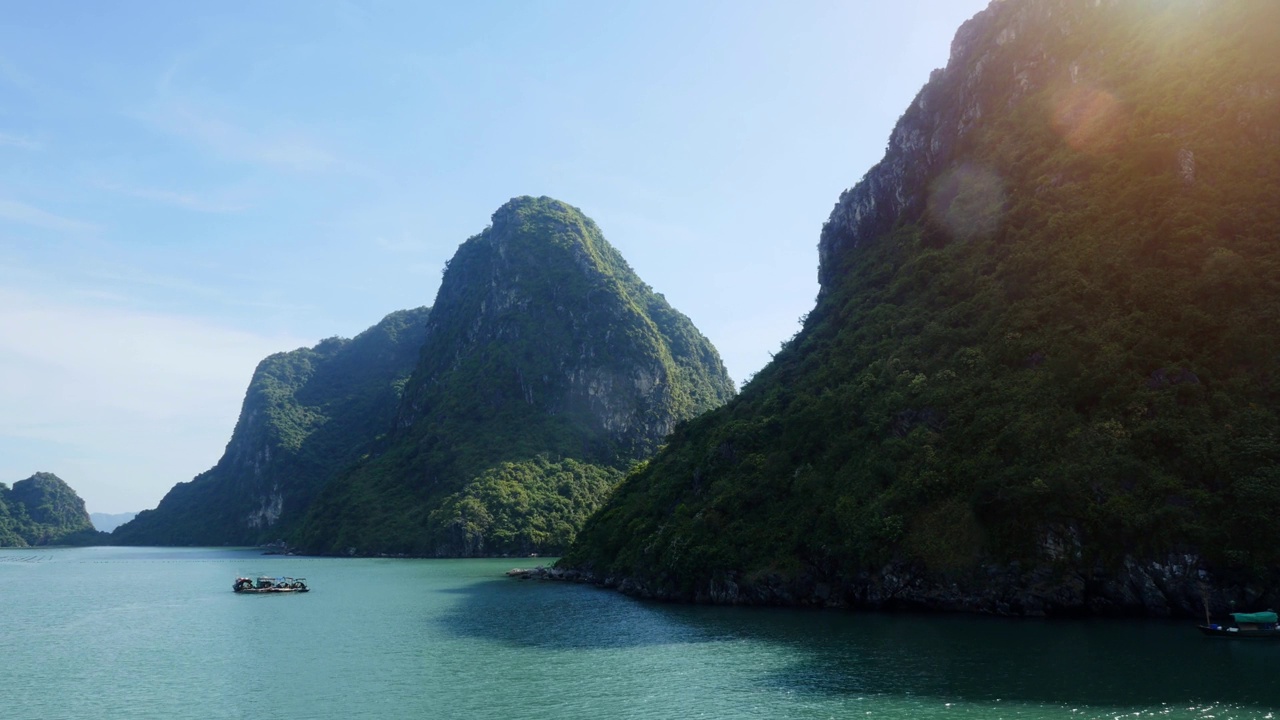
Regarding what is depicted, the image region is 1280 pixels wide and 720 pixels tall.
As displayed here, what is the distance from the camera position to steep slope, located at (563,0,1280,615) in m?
52.1

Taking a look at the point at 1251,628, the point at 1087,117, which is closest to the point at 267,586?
the point at 1251,628

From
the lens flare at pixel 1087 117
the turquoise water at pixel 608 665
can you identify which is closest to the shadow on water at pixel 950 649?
the turquoise water at pixel 608 665

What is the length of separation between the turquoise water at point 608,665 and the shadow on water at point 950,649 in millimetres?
171

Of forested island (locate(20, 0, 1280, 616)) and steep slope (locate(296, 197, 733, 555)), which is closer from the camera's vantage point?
forested island (locate(20, 0, 1280, 616))

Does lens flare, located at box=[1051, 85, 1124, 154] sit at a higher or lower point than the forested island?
higher

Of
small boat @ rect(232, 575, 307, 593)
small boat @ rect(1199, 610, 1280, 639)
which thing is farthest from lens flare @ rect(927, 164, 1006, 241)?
small boat @ rect(232, 575, 307, 593)

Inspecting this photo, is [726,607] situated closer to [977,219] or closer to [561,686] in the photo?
[561,686]

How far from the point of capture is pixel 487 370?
19662 cm

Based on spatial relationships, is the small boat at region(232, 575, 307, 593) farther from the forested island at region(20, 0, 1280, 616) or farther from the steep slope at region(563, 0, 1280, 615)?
the steep slope at region(563, 0, 1280, 615)

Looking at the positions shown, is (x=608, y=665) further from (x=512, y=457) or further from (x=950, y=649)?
(x=512, y=457)

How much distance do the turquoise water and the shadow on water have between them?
17cm

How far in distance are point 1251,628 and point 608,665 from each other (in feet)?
120

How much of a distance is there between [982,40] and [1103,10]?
54.2ft

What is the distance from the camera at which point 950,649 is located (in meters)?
43.9
